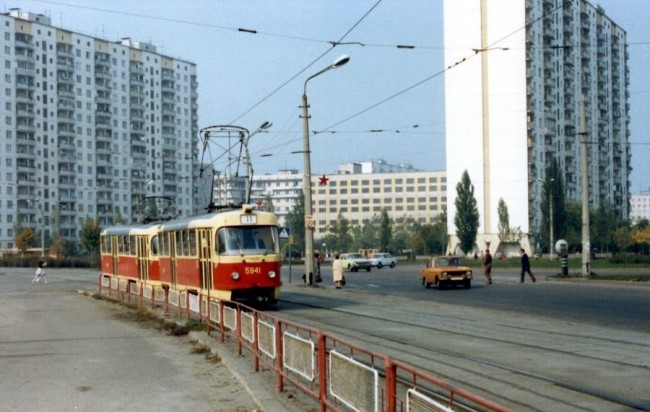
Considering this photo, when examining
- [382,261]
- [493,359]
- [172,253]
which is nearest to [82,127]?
[382,261]

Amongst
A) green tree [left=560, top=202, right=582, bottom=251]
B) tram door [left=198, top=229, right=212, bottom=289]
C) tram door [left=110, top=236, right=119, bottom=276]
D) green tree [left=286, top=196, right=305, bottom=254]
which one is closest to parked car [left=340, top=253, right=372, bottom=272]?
tram door [left=110, top=236, right=119, bottom=276]

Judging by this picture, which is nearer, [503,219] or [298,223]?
[503,219]

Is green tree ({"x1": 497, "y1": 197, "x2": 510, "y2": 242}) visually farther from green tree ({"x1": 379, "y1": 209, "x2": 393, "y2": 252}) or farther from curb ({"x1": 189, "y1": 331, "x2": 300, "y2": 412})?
curb ({"x1": 189, "y1": 331, "x2": 300, "y2": 412})

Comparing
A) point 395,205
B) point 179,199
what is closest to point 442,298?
point 179,199

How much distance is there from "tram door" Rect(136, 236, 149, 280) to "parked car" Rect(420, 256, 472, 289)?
39.4 ft

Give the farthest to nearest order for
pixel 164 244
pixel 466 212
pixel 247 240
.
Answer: pixel 466 212 → pixel 164 244 → pixel 247 240

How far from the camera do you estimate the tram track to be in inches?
374

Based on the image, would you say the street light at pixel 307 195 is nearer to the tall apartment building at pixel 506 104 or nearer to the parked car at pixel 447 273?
the parked car at pixel 447 273

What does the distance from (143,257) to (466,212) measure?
206ft

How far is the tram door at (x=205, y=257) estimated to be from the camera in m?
23.6

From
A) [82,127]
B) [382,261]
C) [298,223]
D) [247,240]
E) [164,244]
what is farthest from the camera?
[82,127]

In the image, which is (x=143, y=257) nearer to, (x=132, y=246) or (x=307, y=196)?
(x=132, y=246)

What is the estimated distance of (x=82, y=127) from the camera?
121m

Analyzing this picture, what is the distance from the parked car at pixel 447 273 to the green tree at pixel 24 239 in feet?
245
